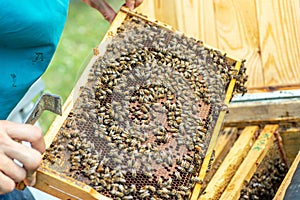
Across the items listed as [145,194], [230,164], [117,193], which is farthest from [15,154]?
[230,164]

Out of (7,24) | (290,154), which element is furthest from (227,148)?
(7,24)

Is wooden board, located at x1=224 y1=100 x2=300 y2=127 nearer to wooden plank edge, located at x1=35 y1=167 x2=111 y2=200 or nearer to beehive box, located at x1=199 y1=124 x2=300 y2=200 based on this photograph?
beehive box, located at x1=199 y1=124 x2=300 y2=200

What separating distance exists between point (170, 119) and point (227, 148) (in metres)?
1.08

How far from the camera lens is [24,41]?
9.45 feet

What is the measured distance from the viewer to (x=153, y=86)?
121 inches

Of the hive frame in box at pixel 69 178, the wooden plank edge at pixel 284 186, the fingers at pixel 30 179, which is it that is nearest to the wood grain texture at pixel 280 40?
the hive frame in box at pixel 69 178

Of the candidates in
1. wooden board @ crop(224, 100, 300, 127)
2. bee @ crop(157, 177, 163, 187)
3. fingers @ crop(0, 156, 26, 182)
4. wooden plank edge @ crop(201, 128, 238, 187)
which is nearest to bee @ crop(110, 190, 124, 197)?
bee @ crop(157, 177, 163, 187)

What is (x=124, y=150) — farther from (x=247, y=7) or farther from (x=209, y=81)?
(x=247, y=7)

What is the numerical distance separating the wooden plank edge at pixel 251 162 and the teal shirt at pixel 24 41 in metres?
1.17

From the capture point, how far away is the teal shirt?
8.87 ft

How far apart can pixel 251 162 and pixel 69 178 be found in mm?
1295

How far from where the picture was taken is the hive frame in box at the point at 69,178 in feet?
8.62

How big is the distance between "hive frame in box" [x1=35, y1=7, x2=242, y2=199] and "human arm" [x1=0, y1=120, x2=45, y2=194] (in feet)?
0.65

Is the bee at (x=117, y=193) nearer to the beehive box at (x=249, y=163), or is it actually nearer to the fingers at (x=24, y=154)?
A: the fingers at (x=24, y=154)
